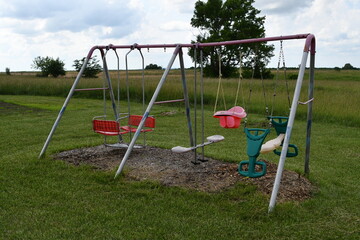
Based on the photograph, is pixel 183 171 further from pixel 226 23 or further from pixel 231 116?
pixel 226 23

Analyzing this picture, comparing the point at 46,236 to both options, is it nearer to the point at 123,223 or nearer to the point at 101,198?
the point at 123,223

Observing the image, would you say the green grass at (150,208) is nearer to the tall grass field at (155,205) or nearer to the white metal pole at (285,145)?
the tall grass field at (155,205)

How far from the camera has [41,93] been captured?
23422 mm

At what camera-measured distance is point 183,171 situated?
5.94 metres

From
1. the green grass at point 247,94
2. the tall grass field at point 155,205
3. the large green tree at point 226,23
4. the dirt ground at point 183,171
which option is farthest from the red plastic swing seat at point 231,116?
the large green tree at point 226,23

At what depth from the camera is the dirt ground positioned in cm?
530

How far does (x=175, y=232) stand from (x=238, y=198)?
4.11ft

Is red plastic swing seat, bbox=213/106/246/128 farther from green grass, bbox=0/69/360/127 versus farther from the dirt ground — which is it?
green grass, bbox=0/69/360/127

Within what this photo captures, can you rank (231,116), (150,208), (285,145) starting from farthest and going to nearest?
(231,116)
(150,208)
(285,145)

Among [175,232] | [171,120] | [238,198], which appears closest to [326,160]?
[238,198]

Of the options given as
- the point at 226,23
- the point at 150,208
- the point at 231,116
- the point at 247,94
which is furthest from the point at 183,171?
the point at 226,23

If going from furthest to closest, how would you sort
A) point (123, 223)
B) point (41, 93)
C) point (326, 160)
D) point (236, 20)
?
1. point (236, 20)
2. point (41, 93)
3. point (326, 160)
4. point (123, 223)

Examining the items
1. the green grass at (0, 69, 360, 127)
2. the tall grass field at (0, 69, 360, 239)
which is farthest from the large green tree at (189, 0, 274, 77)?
the tall grass field at (0, 69, 360, 239)

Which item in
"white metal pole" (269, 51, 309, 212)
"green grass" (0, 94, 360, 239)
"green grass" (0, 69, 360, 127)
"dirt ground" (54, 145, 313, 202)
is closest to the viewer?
"green grass" (0, 94, 360, 239)
